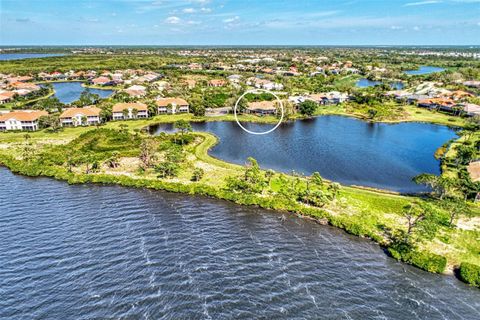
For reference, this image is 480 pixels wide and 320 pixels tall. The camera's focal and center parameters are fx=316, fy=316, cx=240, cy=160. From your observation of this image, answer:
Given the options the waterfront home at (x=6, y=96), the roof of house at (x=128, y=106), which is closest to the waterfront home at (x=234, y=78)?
the roof of house at (x=128, y=106)

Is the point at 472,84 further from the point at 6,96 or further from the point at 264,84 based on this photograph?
the point at 6,96

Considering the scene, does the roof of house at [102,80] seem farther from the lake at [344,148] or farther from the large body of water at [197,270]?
the large body of water at [197,270]

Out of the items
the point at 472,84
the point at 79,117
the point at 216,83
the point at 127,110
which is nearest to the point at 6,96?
the point at 79,117

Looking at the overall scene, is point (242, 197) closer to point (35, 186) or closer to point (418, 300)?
point (418, 300)

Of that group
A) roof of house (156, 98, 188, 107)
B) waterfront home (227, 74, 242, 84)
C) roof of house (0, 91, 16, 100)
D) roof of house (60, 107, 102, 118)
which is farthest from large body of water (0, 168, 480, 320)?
waterfront home (227, 74, 242, 84)

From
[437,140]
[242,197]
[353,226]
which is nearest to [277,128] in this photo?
[437,140]

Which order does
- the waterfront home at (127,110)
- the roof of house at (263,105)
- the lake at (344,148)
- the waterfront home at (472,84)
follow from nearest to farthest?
the lake at (344,148) < the waterfront home at (127,110) < the roof of house at (263,105) < the waterfront home at (472,84)
